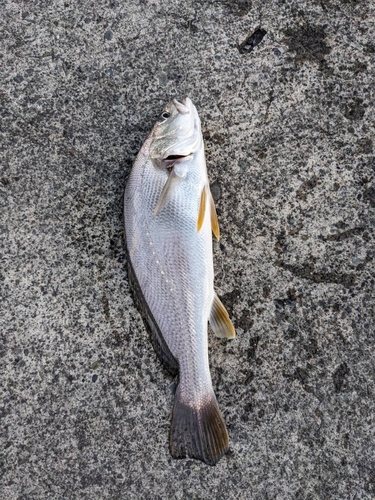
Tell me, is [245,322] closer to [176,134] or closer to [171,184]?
[171,184]

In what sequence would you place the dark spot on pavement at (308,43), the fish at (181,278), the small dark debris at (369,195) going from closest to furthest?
the fish at (181,278) < the small dark debris at (369,195) < the dark spot on pavement at (308,43)

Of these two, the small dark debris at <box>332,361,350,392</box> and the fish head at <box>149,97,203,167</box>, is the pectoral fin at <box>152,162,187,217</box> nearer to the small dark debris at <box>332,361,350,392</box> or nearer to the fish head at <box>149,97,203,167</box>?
the fish head at <box>149,97,203,167</box>

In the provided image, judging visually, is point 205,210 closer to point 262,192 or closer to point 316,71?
point 262,192

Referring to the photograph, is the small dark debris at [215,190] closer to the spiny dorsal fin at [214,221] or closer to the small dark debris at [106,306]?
the spiny dorsal fin at [214,221]

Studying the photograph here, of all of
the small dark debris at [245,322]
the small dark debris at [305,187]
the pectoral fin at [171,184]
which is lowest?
the small dark debris at [245,322]

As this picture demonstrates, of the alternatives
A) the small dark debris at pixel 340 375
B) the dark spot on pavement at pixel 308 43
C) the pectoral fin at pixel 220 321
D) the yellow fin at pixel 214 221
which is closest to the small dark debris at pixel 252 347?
the pectoral fin at pixel 220 321

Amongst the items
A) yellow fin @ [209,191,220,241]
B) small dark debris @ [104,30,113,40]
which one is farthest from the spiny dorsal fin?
small dark debris @ [104,30,113,40]
